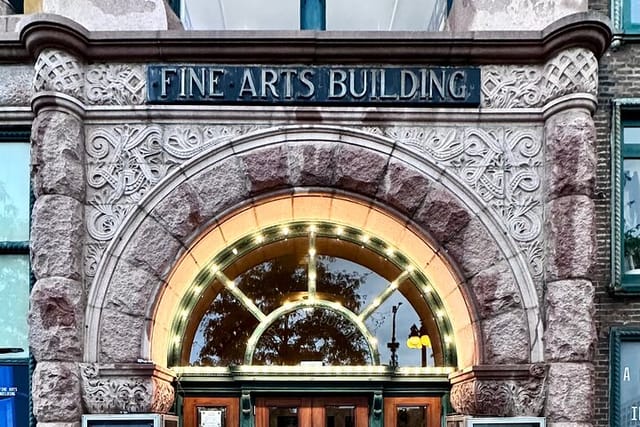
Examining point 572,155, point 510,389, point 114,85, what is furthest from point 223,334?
point 572,155

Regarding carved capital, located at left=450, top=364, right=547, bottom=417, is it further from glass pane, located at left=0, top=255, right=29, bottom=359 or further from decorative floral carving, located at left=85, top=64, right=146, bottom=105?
glass pane, located at left=0, top=255, right=29, bottom=359

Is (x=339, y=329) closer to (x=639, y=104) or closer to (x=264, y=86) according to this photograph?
(x=264, y=86)

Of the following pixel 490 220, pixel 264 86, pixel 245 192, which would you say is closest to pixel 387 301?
pixel 490 220

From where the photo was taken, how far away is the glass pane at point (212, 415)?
8.22 m

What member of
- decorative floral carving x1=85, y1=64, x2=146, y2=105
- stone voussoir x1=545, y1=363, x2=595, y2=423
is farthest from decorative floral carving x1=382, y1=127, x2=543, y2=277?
decorative floral carving x1=85, y1=64, x2=146, y2=105

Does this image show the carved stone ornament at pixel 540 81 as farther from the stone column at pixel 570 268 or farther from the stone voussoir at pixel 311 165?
the stone voussoir at pixel 311 165

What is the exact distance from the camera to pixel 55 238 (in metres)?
6.81

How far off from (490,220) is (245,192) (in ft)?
8.55

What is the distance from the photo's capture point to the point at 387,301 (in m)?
8.41

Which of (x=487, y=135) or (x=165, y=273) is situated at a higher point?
(x=487, y=135)

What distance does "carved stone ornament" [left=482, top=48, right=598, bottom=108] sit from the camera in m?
6.99

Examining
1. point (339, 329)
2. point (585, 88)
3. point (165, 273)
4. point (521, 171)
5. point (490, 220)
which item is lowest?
point (339, 329)

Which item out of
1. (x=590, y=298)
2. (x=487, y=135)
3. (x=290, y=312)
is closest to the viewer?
(x=590, y=298)

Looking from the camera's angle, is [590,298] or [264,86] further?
[264,86]
